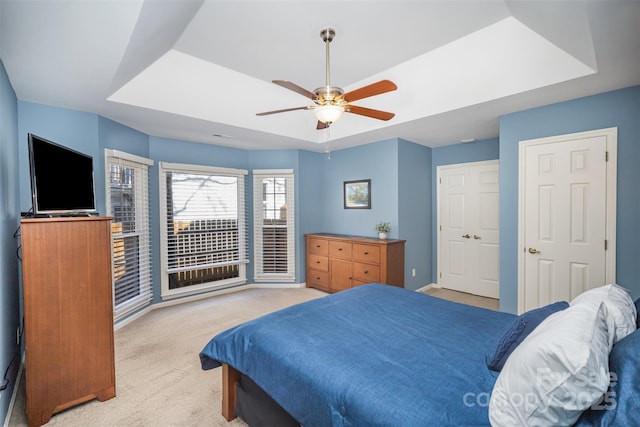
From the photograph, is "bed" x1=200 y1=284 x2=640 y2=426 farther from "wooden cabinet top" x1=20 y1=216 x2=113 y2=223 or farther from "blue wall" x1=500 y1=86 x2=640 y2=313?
"blue wall" x1=500 y1=86 x2=640 y2=313

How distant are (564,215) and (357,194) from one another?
272 cm

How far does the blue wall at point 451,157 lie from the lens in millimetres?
4426

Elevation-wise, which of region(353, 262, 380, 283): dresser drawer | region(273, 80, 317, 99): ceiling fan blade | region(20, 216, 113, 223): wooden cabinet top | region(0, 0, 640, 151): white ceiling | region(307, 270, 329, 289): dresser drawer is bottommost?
region(307, 270, 329, 289): dresser drawer

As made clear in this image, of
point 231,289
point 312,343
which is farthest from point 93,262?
point 231,289

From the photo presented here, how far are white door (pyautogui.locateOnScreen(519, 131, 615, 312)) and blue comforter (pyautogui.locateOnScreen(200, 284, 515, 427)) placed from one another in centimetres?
153

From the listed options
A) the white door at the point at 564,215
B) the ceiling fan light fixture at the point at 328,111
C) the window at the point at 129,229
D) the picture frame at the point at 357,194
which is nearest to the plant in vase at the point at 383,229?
the picture frame at the point at 357,194

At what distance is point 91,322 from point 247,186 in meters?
3.24

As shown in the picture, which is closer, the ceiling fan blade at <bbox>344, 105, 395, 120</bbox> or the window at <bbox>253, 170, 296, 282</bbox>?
the ceiling fan blade at <bbox>344, 105, 395, 120</bbox>

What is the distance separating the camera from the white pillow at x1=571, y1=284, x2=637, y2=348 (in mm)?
1193

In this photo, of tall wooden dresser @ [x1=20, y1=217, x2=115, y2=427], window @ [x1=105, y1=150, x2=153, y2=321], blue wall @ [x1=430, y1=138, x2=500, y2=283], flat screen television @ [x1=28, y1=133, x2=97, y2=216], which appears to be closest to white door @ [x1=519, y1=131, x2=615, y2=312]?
blue wall @ [x1=430, y1=138, x2=500, y2=283]

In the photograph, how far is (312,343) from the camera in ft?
5.27

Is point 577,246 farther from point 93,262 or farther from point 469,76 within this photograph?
point 93,262

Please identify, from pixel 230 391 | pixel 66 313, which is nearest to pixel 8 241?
pixel 66 313

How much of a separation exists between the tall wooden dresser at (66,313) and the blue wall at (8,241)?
19cm
